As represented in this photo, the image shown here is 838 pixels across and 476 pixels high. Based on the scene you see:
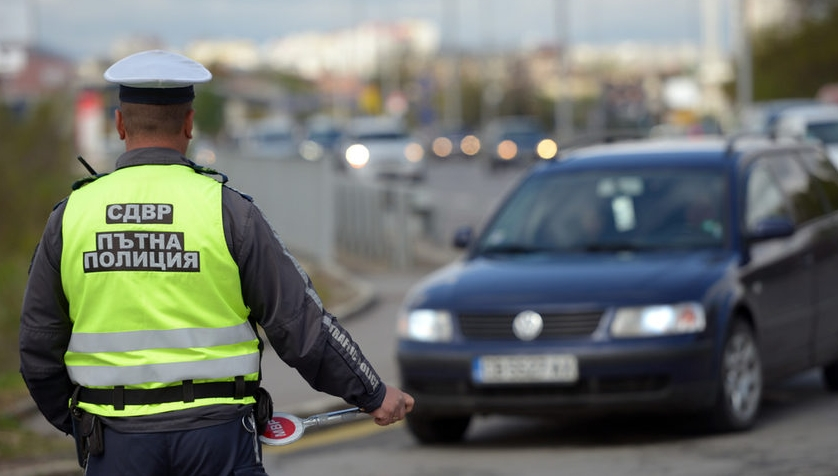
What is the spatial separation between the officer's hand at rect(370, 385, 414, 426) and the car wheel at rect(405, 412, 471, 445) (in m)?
4.77

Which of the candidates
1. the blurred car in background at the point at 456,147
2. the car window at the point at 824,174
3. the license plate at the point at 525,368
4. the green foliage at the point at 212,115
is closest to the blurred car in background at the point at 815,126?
the car window at the point at 824,174

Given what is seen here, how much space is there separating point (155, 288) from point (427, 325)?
499 cm

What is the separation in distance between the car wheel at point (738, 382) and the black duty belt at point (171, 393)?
5032 mm

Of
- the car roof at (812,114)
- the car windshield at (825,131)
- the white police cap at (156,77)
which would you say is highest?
the white police cap at (156,77)

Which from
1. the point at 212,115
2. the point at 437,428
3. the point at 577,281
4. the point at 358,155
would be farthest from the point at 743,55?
the point at 212,115

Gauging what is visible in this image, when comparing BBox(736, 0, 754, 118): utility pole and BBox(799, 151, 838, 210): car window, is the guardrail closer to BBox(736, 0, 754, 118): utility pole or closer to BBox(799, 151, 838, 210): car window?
BBox(799, 151, 838, 210): car window

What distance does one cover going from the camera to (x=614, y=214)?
9.80m

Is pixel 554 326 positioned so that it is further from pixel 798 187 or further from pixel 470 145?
pixel 470 145

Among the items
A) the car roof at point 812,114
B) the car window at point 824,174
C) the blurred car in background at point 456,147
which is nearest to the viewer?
the car window at point 824,174

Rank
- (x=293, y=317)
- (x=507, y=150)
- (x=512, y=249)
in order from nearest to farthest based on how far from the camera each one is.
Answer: (x=293, y=317) → (x=512, y=249) → (x=507, y=150)

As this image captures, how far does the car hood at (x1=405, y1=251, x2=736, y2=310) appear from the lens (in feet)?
28.2

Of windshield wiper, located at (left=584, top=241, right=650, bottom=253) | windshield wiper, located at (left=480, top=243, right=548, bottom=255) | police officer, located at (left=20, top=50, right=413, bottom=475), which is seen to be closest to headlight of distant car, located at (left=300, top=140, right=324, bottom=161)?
windshield wiper, located at (left=480, top=243, right=548, bottom=255)

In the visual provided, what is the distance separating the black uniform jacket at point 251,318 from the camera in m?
3.98

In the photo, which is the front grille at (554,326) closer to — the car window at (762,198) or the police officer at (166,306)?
the car window at (762,198)
